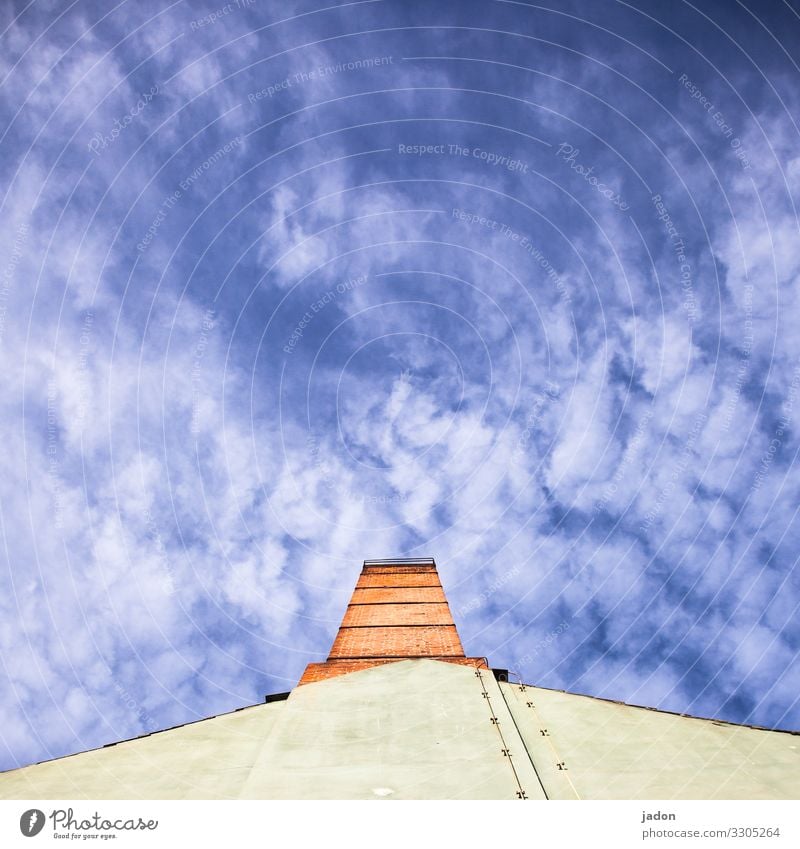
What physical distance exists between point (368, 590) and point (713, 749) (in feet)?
35.8

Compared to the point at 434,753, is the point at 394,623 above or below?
above

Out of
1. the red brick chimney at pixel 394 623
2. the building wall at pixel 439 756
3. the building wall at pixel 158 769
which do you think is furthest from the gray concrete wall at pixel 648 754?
the building wall at pixel 158 769

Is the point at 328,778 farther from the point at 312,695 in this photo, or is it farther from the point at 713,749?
the point at 713,749

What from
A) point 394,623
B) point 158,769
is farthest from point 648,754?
point 394,623

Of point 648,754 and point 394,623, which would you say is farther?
point 394,623

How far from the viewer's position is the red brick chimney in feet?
35.2

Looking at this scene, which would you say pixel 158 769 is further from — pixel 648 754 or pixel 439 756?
pixel 648 754

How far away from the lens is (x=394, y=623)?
522 inches

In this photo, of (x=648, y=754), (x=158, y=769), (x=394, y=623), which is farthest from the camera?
(x=394, y=623)

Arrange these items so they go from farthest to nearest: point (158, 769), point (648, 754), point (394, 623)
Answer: point (394, 623) < point (648, 754) < point (158, 769)

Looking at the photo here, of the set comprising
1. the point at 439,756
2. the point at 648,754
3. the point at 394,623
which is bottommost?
the point at 648,754

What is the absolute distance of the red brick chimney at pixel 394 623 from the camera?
10.7 m

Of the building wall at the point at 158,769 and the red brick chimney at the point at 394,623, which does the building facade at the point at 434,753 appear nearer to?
the building wall at the point at 158,769
